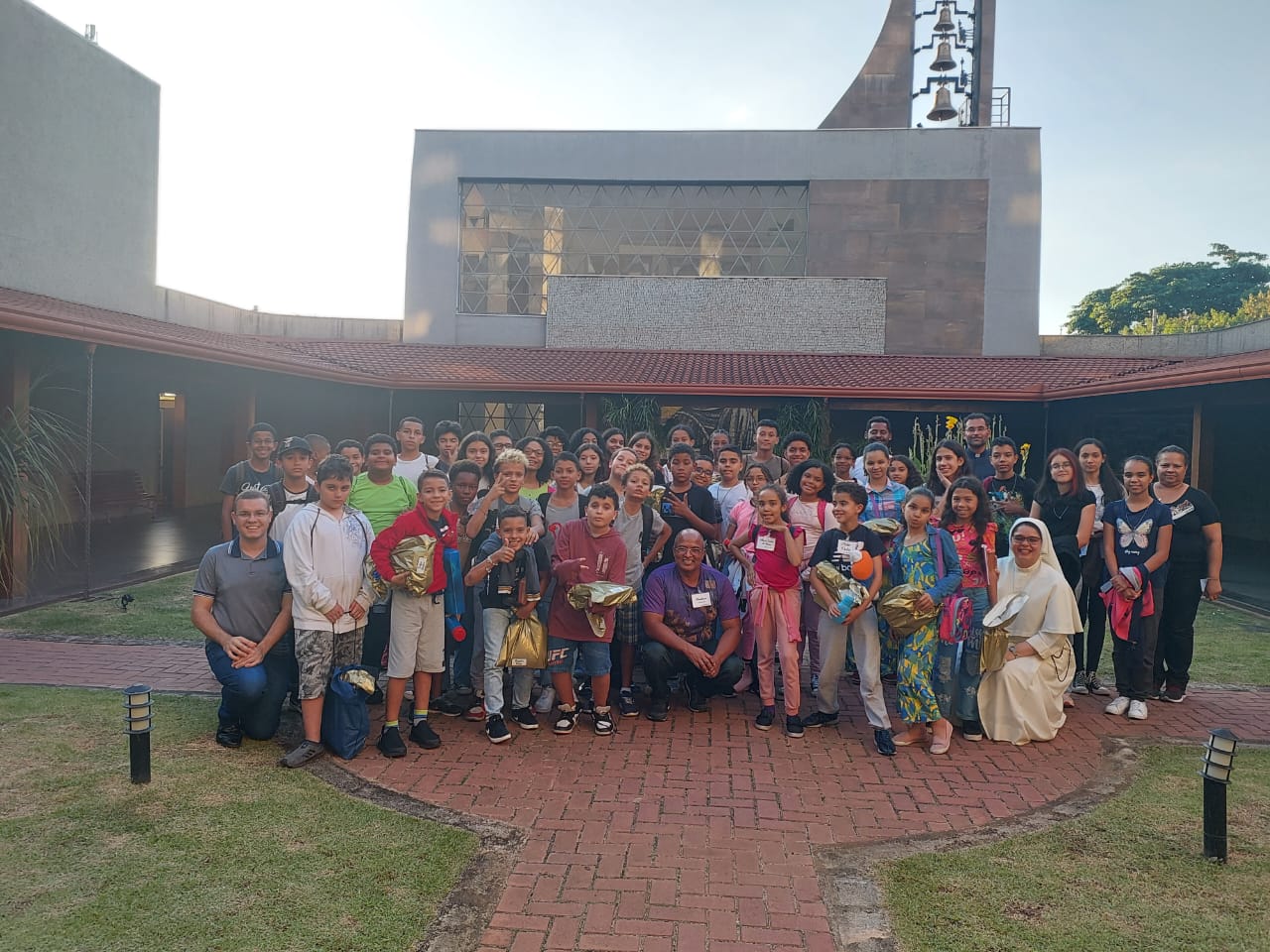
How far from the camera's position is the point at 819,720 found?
5.39 m

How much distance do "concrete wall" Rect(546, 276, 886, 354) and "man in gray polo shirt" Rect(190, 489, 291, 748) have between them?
49.4ft

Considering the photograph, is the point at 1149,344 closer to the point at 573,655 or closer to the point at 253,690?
the point at 573,655

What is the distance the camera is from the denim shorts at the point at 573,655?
201 inches

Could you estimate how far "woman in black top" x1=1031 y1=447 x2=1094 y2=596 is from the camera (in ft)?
19.2

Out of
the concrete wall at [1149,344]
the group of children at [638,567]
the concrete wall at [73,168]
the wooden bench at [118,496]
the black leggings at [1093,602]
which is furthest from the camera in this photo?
the concrete wall at [1149,344]

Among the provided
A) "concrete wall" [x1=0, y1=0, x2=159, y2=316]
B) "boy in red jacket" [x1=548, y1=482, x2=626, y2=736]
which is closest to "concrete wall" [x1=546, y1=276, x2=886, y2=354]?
"concrete wall" [x1=0, y1=0, x2=159, y2=316]

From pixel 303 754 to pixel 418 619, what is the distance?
0.92 metres

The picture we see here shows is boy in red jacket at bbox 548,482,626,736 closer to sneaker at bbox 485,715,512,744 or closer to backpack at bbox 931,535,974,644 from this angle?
sneaker at bbox 485,715,512,744

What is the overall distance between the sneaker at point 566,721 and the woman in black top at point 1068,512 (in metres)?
3.55

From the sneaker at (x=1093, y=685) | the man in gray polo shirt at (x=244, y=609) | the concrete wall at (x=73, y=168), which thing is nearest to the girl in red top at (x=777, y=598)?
the sneaker at (x=1093, y=685)

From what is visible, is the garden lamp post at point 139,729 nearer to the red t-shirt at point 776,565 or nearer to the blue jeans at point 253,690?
the blue jeans at point 253,690

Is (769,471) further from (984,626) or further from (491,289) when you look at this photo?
(491,289)

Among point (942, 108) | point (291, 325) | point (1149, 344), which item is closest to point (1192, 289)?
point (1149, 344)

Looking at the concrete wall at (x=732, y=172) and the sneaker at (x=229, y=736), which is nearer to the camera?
the sneaker at (x=229, y=736)
